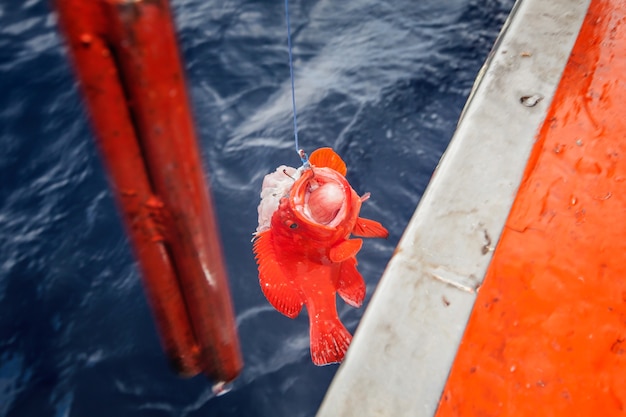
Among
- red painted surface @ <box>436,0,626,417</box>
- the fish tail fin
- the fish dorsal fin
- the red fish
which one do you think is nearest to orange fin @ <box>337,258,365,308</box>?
the red fish

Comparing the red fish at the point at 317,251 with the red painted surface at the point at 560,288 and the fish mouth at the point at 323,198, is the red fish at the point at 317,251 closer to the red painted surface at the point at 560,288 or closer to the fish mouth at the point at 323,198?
the fish mouth at the point at 323,198

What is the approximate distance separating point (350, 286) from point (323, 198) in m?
0.73

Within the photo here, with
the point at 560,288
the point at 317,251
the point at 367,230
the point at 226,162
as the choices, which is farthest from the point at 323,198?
the point at 226,162

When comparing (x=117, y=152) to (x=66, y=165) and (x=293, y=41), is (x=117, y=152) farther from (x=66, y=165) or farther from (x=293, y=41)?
(x=293, y=41)

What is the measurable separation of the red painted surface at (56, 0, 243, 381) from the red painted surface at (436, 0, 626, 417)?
45.6 inches

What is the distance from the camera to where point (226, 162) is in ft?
14.8

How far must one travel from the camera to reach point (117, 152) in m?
0.98

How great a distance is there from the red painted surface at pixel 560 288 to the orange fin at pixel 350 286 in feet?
3.62

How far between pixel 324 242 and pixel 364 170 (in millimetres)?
1643

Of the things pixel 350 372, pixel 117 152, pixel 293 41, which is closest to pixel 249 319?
pixel 350 372

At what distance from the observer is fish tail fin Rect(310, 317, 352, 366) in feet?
9.00

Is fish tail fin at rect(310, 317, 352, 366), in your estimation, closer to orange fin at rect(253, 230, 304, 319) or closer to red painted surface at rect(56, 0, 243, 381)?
orange fin at rect(253, 230, 304, 319)


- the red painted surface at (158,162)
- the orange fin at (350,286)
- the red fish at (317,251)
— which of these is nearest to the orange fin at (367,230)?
the red fish at (317,251)

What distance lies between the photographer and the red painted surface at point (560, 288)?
5.98 feet
